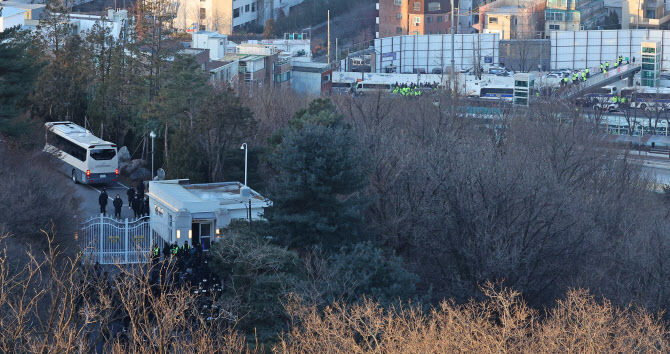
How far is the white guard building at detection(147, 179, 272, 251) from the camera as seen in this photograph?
17938mm

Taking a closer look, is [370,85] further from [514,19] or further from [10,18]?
[10,18]

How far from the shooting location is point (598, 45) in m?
59.9

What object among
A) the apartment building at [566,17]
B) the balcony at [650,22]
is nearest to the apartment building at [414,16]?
the apartment building at [566,17]

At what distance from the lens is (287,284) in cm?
1370

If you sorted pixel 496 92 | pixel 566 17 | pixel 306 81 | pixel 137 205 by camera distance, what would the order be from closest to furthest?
pixel 137 205 < pixel 306 81 < pixel 496 92 < pixel 566 17

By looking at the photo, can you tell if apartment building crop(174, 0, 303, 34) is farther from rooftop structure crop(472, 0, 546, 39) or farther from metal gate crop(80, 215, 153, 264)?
metal gate crop(80, 215, 153, 264)

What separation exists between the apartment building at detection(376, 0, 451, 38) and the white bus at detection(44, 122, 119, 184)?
43.5m

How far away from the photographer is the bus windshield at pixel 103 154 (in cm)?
2273

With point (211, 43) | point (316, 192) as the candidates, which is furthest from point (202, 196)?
point (211, 43)

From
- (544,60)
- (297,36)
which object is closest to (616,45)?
(544,60)

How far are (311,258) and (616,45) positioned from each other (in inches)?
1882

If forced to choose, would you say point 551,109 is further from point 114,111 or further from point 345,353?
point 345,353

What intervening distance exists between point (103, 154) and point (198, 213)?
5754mm

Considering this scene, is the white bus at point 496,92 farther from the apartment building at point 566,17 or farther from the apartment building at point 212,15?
the apartment building at point 212,15
